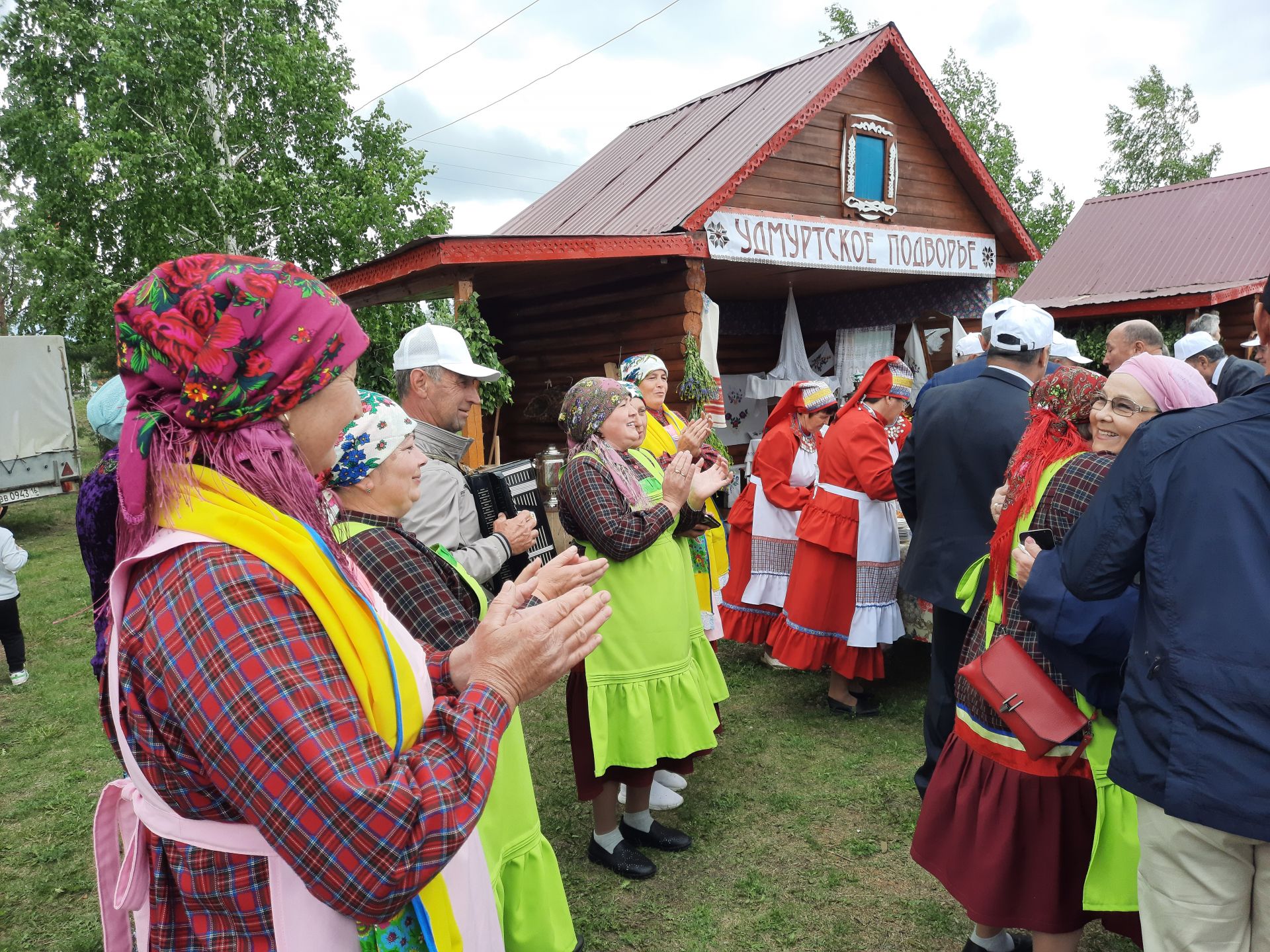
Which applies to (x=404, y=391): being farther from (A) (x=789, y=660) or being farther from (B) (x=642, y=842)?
(A) (x=789, y=660)

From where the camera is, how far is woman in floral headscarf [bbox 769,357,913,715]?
4.87m

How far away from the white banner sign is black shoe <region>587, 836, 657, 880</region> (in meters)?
5.72

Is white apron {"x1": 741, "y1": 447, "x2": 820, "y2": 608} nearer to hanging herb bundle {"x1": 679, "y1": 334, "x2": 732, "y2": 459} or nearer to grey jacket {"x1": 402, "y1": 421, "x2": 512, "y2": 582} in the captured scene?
hanging herb bundle {"x1": 679, "y1": 334, "x2": 732, "y2": 459}

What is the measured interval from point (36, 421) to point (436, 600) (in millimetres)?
13179

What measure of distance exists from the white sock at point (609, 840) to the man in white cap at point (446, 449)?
4.67 ft

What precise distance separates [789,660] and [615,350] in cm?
448

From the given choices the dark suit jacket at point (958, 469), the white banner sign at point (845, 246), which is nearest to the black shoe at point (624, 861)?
the dark suit jacket at point (958, 469)

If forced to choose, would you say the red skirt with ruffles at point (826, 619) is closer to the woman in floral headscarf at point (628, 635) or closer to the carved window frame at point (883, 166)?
the woman in floral headscarf at point (628, 635)

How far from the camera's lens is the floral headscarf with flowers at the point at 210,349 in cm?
112

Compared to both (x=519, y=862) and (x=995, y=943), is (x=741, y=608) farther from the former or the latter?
(x=519, y=862)

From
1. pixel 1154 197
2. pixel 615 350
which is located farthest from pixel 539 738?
pixel 1154 197

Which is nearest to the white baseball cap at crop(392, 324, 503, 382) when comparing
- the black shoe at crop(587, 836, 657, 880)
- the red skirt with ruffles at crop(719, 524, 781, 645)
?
the black shoe at crop(587, 836, 657, 880)

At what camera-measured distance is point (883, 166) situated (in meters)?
9.71

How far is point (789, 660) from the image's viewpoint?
5.14 meters
